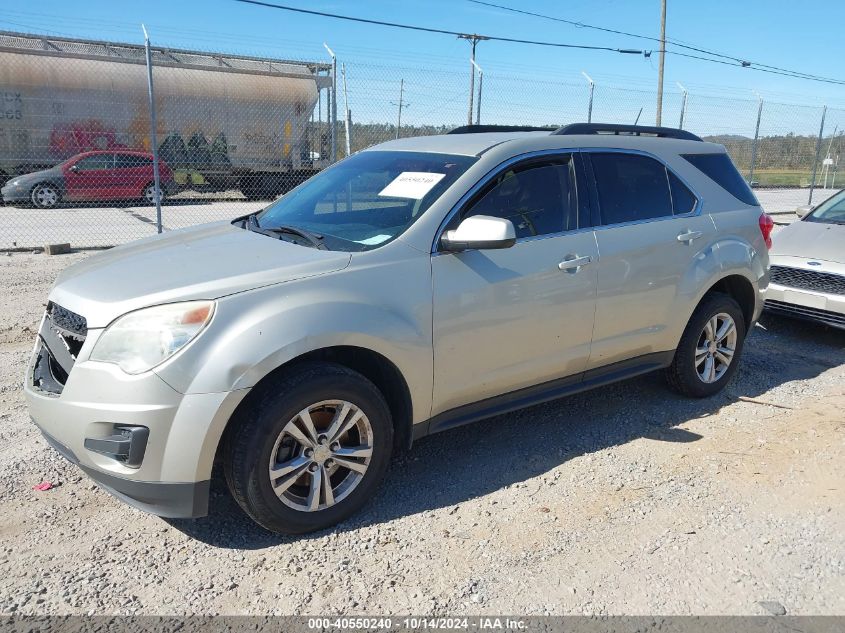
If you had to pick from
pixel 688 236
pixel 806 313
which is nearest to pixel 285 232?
pixel 688 236

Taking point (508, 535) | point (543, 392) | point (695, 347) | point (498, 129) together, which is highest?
point (498, 129)

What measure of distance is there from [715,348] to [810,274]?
227 cm

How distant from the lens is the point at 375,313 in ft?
10.3

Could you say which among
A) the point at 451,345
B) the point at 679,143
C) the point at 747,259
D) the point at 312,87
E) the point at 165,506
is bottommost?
the point at 165,506

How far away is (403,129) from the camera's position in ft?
49.2

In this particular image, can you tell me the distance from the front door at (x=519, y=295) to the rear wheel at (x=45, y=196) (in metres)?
15.4

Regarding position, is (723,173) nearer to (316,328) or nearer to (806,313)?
(806,313)

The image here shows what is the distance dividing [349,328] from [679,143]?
9.76ft

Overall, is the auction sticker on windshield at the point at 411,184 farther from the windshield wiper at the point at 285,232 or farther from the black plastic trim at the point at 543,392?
the black plastic trim at the point at 543,392

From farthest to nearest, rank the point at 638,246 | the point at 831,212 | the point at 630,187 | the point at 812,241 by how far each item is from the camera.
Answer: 1. the point at 831,212
2. the point at 812,241
3. the point at 630,187
4. the point at 638,246

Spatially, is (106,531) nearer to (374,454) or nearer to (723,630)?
(374,454)

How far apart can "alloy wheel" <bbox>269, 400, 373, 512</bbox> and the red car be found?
15.0m

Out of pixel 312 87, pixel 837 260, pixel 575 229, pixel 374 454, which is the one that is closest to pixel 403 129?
pixel 312 87

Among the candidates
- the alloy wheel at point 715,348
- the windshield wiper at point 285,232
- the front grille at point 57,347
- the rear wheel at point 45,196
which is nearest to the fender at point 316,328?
the windshield wiper at point 285,232
